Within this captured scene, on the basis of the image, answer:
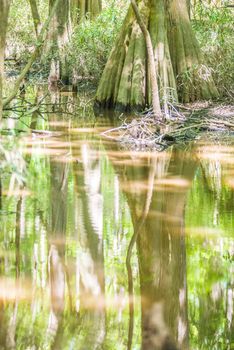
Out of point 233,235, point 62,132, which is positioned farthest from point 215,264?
point 62,132

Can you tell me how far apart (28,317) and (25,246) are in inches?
43.1

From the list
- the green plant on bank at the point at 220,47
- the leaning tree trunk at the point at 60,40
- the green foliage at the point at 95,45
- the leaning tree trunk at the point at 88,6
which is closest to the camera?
the green plant on bank at the point at 220,47

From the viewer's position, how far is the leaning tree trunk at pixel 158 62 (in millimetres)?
12086

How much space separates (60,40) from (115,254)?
16076 millimetres

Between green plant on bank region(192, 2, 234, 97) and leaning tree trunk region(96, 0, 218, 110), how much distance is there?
0.48 metres

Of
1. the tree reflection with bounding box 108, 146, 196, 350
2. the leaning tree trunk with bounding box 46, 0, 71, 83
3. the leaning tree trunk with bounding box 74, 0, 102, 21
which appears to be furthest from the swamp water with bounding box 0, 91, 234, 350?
the leaning tree trunk with bounding box 74, 0, 102, 21

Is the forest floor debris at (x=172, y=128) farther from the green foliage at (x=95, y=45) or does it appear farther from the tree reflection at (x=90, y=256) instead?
the green foliage at (x=95, y=45)

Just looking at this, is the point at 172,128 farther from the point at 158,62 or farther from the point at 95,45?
the point at 95,45

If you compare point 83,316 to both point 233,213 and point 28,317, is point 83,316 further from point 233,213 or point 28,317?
point 233,213

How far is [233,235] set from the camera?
4816 mm

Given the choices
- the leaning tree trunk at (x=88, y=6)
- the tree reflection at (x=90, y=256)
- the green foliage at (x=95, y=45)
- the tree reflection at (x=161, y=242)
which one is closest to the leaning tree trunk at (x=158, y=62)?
the green foliage at (x=95, y=45)

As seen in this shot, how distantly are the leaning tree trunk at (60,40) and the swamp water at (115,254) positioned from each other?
11.9 m

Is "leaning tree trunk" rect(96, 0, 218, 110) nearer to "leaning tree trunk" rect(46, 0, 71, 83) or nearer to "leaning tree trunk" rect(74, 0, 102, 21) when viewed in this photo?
"leaning tree trunk" rect(46, 0, 71, 83)

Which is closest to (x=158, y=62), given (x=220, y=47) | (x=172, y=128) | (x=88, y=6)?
(x=220, y=47)
